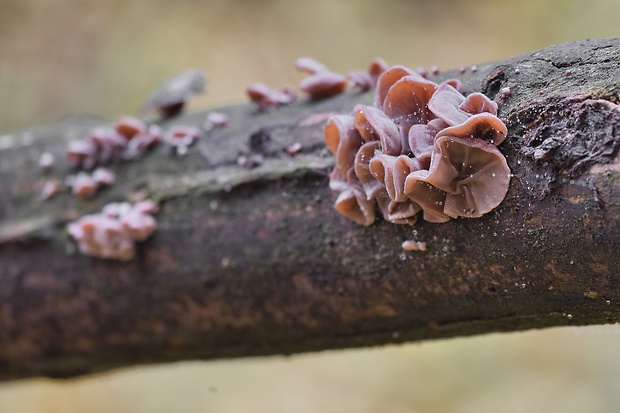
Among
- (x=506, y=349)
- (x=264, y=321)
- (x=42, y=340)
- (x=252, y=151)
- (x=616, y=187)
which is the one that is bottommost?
(x=506, y=349)

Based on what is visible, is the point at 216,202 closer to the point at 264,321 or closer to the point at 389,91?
the point at 264,321

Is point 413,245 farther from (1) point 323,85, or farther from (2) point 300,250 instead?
(1) point 323,85

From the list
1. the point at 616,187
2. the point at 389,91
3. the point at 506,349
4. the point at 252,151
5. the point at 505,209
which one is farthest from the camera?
the point at 506,349

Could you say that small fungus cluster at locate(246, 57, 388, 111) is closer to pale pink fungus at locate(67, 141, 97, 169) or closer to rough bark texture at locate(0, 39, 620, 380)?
rough bark texture at locate(0, 39, 620, 380)

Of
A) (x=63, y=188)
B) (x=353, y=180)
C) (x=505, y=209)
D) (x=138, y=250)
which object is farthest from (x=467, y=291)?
(x=63, y=188)

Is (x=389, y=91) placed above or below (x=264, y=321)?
above

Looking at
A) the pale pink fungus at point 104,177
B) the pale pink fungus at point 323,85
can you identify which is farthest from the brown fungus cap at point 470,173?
the pale pink fungus at point 104,177
